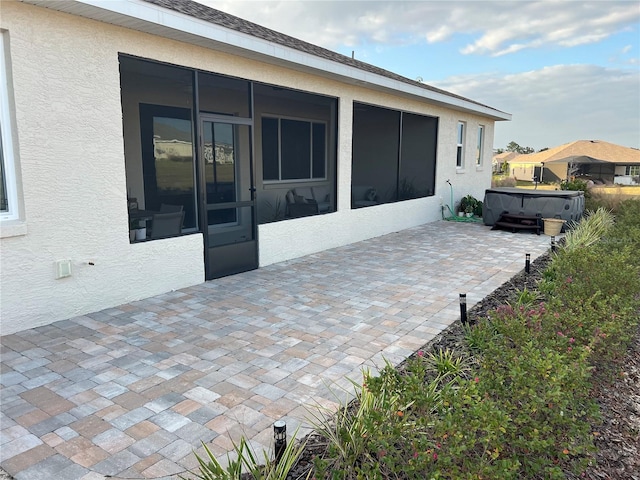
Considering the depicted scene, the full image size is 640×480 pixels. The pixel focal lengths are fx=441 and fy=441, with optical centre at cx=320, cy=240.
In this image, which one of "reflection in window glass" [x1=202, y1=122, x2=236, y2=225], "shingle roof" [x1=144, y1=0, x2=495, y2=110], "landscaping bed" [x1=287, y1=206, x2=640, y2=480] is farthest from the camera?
"reflection in window glass" [x1=202, y1=122, x2=236, y2=225]

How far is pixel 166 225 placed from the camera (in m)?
5.74

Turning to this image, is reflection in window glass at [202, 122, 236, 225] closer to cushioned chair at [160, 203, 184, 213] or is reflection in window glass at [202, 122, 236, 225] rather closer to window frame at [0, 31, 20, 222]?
cushioned chair at [160, 203, 184, 213]

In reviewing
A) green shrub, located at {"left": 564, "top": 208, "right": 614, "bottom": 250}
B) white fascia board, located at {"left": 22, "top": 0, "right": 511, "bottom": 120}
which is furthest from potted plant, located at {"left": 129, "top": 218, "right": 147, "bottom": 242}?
green shrub, located at {"left": 564, "top": 208, "right": 614, "bottom": 250}

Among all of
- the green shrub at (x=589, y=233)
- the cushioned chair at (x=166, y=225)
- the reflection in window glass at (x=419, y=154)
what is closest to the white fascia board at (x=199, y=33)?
the cushioned chair at (x=166, y=225)

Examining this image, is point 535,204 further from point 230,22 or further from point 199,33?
point 199,33

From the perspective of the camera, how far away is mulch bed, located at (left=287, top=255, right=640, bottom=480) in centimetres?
249

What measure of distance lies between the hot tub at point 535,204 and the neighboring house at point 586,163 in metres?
19.3

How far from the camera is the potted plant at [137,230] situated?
5.36 meters

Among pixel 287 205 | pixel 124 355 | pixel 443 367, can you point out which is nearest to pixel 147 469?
pixel 124 355

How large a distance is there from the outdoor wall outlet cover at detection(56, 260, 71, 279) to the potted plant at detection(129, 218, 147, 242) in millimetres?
826

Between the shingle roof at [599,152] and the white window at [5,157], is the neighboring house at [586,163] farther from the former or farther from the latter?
the white window at [5,157]

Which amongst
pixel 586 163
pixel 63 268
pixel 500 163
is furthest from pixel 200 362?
pixel 500 163

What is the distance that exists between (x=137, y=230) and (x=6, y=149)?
65.1 inches

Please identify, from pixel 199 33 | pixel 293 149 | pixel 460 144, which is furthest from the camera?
pixel 460 144
